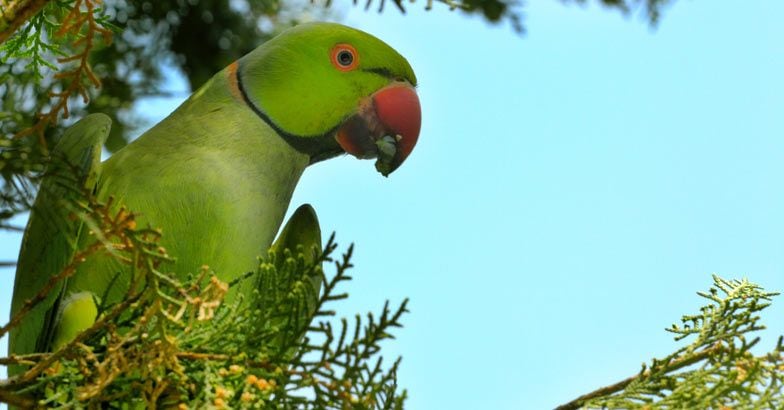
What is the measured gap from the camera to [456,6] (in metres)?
2.42

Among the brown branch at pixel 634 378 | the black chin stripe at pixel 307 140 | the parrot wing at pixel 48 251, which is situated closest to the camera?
the brown branch at pixel 634 378

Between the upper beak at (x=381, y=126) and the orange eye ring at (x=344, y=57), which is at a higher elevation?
the orange eye ring at (x=344, y=57)

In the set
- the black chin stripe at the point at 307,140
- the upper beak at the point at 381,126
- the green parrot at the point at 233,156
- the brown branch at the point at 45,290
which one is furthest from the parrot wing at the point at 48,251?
the upper beak at the point at 381,126

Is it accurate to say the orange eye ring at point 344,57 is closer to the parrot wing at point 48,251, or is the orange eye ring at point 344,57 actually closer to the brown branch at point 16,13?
the parrot wing at point 48,251

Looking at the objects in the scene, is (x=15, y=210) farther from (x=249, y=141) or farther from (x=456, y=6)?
(x=249, y=141)

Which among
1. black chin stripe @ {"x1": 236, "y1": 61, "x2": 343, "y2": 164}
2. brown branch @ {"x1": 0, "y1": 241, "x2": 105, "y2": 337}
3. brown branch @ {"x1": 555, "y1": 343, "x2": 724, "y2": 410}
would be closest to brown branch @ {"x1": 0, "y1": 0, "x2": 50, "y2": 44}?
brown branch @ {"x1": 0, "y1": 241, "x2": 105, "y2": 337}

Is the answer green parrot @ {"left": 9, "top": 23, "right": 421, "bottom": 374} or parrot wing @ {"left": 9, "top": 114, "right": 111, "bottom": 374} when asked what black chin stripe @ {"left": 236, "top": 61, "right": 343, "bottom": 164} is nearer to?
green parrot @ {"left": 9, "top": 23, "right": 421, "bottom": 374}

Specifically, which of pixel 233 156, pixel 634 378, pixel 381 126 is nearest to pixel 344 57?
pixel 381 126

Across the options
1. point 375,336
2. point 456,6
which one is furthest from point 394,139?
point 375,336

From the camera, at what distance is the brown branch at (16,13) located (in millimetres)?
2074

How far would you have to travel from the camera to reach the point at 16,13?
209 cm

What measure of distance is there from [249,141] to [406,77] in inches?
23.8

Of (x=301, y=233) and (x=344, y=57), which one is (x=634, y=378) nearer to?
(x=301, y=233)

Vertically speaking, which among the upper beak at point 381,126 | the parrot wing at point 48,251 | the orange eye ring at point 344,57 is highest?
the orange eye ring at point 344,57
